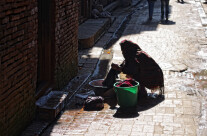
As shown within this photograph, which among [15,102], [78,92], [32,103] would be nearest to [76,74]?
[78,92]

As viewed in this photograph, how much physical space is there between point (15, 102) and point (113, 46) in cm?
713

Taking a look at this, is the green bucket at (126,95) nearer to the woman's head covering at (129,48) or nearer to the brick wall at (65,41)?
the woman's head covering at (129,48)

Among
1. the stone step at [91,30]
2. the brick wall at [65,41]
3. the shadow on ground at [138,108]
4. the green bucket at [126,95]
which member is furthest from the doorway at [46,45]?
the stone step at [91,30]

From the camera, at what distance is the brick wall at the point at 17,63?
19.1 feet

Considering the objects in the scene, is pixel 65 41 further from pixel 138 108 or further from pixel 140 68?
pixel 138 108

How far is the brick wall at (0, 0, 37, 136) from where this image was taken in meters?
5.84

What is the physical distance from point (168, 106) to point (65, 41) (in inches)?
107

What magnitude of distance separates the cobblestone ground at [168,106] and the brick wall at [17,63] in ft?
2.29

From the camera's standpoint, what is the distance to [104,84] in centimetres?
856

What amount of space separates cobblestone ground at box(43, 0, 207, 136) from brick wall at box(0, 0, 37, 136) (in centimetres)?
70

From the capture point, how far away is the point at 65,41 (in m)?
8.96

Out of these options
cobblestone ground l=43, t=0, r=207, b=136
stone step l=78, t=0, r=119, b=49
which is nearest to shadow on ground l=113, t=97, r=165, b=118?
cobblestone ground l=43, t=0, r=207, b=136

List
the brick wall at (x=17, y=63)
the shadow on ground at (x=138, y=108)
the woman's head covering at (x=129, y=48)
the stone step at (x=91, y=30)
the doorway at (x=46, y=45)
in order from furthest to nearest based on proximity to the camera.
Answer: the stone step at (x=91, y=30)
the woman's head covering at (x=129, y=48)
the doorway at (x=46, y=45)
the shadow on ground at (x=138, y=108)
the brick wall at (x=17, y=63)

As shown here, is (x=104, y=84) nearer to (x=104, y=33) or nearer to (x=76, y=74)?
(x=76, y=74)
